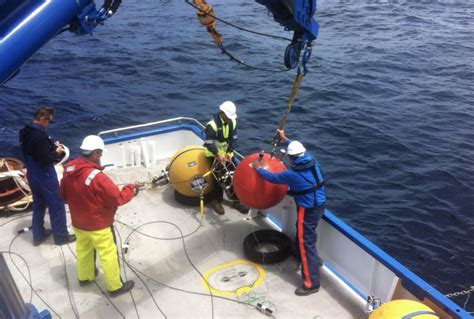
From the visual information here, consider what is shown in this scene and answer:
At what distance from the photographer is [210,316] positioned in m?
5.27

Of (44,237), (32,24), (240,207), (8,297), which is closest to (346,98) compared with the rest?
(240,207)

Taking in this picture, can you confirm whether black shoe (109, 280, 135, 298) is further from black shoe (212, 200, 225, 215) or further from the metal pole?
black shoe (212, 200, 225, 215)

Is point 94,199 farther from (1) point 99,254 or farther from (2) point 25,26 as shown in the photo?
(2) point 25,26

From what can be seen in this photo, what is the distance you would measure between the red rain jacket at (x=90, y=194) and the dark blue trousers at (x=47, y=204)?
1.00 meters

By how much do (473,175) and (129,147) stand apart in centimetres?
854

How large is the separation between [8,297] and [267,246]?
3.46 metres

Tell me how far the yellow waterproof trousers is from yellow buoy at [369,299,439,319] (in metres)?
2.94

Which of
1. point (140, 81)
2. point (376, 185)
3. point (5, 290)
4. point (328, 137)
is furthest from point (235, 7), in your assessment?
point (5, 290)

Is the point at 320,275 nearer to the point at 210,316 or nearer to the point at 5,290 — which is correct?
the point at 210,316

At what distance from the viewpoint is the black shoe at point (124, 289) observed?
5.53m

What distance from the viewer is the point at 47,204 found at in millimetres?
6184

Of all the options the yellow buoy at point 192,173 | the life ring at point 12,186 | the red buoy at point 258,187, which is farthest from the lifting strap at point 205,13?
the life ring at point 12,186

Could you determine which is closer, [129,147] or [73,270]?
[73,270]

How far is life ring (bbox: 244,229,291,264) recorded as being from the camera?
6070 mm
